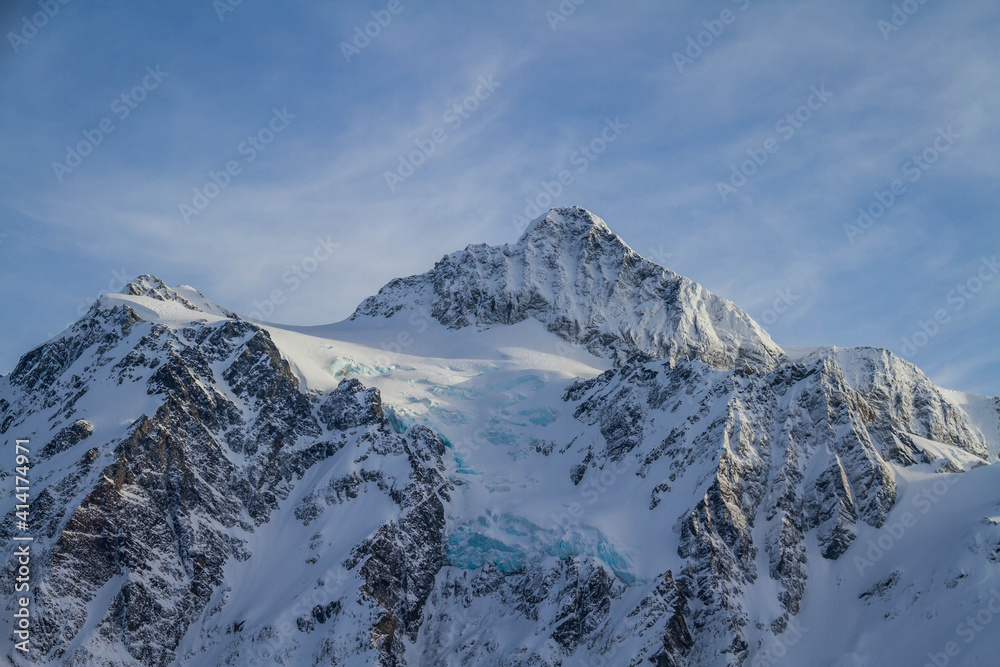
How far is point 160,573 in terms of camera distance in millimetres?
134750

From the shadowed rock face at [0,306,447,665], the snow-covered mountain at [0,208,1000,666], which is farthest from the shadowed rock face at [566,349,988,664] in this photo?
the shadowed rock face at [0,306,447,665]

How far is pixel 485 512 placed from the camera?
5906 inches

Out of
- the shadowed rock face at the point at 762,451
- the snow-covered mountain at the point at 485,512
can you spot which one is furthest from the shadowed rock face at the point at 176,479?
the shadowed rock face at the point at 762,451

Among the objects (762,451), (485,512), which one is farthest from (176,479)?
(762,451)

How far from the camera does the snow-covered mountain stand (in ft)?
402

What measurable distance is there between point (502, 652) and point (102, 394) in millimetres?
84099

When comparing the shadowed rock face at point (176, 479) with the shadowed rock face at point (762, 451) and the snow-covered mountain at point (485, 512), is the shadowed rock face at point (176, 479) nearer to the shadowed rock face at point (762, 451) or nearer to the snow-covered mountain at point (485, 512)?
the snow-covered mountain at point (485, 512)

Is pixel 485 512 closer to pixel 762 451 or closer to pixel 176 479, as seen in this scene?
pixel 762 451

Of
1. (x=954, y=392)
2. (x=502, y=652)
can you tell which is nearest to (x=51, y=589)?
(x=502, y=652)

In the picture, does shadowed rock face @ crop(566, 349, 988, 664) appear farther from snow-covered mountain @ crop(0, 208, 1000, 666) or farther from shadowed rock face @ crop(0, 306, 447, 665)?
shadowed rock face @ crop(0, 306, 447, 665)

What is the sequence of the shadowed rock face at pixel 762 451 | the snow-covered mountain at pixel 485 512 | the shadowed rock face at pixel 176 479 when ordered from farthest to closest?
the shadowed rock face at pixel 176 479
the shadowed rock face at pixel 762 451
the snow-covered mountain at pixel 485 512

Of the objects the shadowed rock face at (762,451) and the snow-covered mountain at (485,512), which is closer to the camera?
the snow-covered mountain at (485,512)

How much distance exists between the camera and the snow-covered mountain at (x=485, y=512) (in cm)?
12256

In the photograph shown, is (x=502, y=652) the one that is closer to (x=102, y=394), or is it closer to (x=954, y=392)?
(x=102, y=394)
